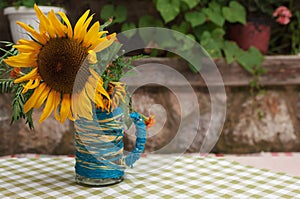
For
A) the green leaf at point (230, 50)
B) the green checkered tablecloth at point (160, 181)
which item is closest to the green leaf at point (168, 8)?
the green leaf at point (230, 50)

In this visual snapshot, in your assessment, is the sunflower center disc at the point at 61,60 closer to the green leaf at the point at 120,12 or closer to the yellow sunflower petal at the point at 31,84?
the yellow sunflower petal at the point at 31,84

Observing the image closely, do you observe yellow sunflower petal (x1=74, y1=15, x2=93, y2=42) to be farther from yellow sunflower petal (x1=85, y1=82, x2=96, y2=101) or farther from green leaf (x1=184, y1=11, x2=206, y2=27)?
green leaf (x1=184, y1=11, x2=206, y2=27)

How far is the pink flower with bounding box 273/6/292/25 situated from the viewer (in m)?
2.12

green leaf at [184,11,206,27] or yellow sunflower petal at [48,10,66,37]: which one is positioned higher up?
green leaf at [184,11,206,27]

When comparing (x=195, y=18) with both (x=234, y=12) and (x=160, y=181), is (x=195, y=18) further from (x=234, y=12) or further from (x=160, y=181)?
(x=160, y=181)

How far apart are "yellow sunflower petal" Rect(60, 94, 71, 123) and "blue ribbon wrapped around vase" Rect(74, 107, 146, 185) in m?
0.08

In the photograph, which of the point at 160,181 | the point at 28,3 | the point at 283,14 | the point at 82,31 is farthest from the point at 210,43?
the point at 82,31

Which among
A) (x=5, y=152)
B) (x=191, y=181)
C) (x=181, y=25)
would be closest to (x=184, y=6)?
(x=181, y=25)

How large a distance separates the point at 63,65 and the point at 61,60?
0.01m

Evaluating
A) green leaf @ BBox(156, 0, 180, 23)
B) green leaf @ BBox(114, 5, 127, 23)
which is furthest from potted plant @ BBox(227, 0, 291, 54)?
green leaf @ BBox(114, 5, 127, 23)

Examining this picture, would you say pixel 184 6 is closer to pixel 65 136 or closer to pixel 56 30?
pixel 65 136

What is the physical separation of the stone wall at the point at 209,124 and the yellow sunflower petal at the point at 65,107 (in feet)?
3.92

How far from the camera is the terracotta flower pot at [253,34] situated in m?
2.16

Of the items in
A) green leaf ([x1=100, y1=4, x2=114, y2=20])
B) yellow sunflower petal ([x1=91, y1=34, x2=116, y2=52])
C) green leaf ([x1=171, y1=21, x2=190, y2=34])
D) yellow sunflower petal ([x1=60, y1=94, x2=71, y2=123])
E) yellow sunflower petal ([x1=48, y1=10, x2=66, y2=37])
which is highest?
green leaf ([x1=100, y1=4, x2=114, y2=20])
